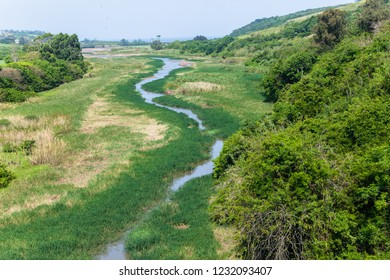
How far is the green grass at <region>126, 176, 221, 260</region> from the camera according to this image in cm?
1442

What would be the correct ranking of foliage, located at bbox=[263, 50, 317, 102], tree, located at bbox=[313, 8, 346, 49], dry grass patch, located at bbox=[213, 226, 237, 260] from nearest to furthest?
dry grass patch, located at bbox=[213, 226, 237, 260] → foliage, located at bbox=[263, 50, 317, 102] → tree, located at bbox=[313, 8, 346, 49]

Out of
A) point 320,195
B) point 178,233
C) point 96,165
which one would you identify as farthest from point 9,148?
point 320,195

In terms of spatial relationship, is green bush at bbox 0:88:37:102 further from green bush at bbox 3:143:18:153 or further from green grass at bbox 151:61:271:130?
green bush at bbox 3:143:18:153

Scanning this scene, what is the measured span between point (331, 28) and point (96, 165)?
43189mm

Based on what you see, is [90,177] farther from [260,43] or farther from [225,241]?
[260,43]

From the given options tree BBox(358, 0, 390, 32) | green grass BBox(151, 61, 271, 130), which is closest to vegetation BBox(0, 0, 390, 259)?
green grass BBox(151, 61, 271, 130)

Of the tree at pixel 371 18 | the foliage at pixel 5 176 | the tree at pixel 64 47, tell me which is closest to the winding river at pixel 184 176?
the foliage at pixel 5 176

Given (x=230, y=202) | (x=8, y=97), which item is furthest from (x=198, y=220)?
(x=8, y=97)

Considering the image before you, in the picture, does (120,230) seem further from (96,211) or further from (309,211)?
(309,211)

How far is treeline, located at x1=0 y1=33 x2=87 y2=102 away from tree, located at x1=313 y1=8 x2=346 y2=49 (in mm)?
44630

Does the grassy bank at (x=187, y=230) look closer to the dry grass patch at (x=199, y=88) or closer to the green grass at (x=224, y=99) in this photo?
the green grass at (x=224, y=99)

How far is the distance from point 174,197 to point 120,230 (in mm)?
4244

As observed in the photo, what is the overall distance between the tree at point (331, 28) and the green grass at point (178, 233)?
41831 mm

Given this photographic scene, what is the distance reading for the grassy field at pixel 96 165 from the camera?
15.8 metres
